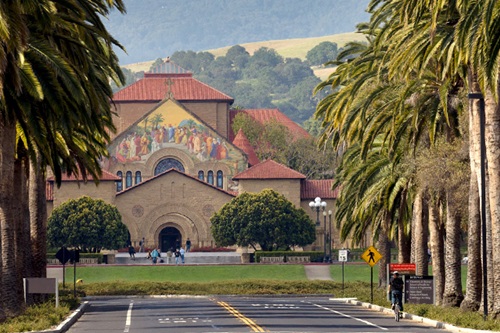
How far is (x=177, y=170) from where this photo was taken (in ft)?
393

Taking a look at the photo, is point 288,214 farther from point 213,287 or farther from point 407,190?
point 407,190

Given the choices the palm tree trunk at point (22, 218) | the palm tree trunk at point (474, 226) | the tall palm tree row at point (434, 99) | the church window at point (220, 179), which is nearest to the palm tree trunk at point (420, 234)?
the tall palm tree row at point (434, 99)

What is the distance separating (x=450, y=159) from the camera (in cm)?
4194

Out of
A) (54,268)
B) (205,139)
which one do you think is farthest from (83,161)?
(205,139)

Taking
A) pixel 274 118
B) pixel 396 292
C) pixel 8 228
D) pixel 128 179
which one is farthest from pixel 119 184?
pixel 8 228

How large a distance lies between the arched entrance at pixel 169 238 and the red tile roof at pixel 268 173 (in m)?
7.91

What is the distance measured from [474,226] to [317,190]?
270 ft

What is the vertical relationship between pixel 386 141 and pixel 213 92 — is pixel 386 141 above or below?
below

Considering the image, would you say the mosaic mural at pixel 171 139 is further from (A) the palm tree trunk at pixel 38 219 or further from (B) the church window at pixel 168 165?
(A) the palm tree trunk at pixel 38 219

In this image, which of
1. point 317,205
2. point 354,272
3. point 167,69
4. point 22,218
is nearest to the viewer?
point 22,218

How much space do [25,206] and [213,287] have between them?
101 feet

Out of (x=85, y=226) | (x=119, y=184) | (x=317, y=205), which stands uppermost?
(x=119, y=184)

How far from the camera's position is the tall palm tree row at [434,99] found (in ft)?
106

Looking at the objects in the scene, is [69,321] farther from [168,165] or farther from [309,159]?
[309,159]
